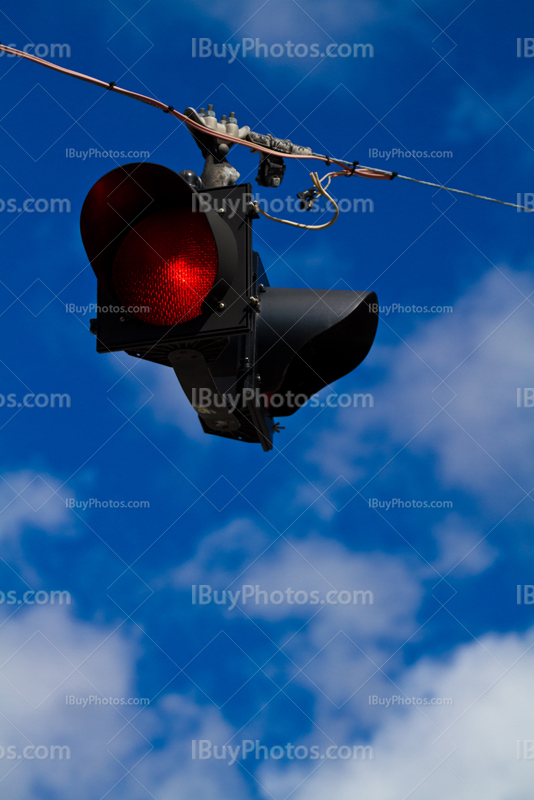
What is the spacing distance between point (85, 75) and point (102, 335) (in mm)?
974

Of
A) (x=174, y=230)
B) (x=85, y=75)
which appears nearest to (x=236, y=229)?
(x=174, y=230)

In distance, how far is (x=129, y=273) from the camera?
3033 millimetres

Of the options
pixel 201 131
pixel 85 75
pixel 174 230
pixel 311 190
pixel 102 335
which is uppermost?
pixel 311 190

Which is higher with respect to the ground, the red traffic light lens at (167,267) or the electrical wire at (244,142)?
the electrical wire at (244,142)

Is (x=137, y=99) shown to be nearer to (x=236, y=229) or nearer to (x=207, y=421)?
(x=236, y=229)

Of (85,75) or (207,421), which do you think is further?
(207,421)

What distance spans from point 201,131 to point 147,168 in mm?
675

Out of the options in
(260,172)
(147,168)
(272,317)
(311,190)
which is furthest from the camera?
(311,190)

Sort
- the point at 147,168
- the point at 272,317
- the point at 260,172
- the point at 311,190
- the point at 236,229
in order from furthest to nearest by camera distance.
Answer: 1. the point at 311,190
2. the point at 260,172
3. the point at 272,317
4. the point at 236,229
5. the point at 147,168

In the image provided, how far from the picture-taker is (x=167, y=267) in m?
2.99

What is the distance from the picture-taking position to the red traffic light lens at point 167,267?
9.75ft

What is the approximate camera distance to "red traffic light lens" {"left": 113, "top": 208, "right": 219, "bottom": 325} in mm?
2973

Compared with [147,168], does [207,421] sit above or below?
below

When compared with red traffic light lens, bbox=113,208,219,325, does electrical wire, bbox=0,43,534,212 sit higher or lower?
higher
